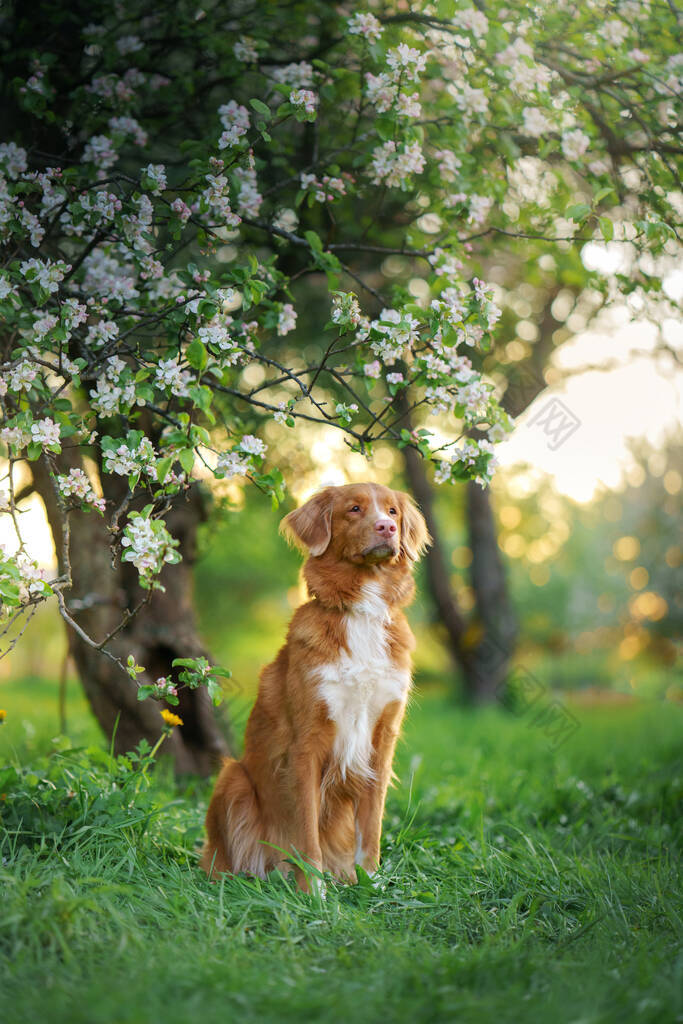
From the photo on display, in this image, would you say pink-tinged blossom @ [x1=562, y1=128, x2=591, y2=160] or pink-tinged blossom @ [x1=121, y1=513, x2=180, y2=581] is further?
pink-tinged blossom @ [x1=562, y1=128, x2=591, y2=160]

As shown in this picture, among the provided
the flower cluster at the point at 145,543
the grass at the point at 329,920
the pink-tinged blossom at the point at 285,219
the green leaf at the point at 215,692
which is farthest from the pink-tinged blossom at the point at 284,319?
the grass at the point at 329,920

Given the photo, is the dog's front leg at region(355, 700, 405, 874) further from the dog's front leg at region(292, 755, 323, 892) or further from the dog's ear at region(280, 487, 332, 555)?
the dog's ear at region(280, 487, 332, 555)

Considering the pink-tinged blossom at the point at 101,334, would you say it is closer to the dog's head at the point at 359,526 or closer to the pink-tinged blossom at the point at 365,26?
the dog's head at the point at 359,526

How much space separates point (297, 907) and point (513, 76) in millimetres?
4132

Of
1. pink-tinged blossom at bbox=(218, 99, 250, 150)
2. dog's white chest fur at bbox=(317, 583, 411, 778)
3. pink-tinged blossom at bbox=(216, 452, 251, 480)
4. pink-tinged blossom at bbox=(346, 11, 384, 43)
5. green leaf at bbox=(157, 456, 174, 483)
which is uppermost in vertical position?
pink-tinged blossom at bbox=(346, 11, 384, 43)

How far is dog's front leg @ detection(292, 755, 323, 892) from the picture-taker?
149 inches

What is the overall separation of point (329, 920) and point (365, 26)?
414cm

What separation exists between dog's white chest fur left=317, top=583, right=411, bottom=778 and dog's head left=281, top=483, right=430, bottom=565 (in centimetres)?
21

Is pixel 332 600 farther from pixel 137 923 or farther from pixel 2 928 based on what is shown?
pixel 2 928

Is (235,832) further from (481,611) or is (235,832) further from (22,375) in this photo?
(481,611)

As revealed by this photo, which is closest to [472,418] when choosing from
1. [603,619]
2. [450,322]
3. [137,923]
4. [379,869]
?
[450,322]

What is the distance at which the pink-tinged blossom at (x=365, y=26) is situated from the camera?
4227 millimetres

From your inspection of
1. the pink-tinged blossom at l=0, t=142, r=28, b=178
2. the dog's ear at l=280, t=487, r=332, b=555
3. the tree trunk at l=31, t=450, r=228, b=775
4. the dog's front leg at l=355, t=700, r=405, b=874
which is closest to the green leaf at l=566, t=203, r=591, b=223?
the dog's ear at l=280, t=487, r=332, b=555

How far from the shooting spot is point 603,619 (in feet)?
84.3
